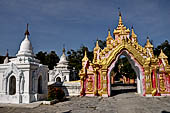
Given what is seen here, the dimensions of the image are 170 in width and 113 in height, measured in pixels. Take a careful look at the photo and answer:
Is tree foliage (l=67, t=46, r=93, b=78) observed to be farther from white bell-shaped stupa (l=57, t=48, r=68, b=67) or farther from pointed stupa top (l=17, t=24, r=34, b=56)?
pointed stupa top (l=17, t=24, r=34, b=56)

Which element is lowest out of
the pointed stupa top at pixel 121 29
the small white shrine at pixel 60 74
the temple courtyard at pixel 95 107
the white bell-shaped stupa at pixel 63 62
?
the temple courtyard at pixel 95 107

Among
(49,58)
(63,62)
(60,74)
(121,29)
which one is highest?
(121,29)

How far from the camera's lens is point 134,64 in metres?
16.7

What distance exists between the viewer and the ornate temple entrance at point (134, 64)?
51.4 feet

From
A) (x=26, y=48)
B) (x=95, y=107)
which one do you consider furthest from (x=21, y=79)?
(x=95, y=107)

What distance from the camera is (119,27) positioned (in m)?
18.5

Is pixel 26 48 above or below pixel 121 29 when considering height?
below

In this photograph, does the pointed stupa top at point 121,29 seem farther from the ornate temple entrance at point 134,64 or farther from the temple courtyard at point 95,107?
the temple courtyard at point 95,107

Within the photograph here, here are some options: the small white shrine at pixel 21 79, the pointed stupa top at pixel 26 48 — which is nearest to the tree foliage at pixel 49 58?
the pointed stupa top at pixel 26 48

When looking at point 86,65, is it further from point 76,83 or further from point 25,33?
point 25,33

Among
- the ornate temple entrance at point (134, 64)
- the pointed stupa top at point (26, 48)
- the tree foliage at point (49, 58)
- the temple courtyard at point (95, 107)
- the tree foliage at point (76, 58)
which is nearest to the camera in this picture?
the temple courtyard at point (95, 107)

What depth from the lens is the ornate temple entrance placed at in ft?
51.4

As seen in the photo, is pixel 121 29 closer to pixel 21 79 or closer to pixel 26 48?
pixel 26 48

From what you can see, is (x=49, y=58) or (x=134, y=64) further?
(x=49, y=58)
